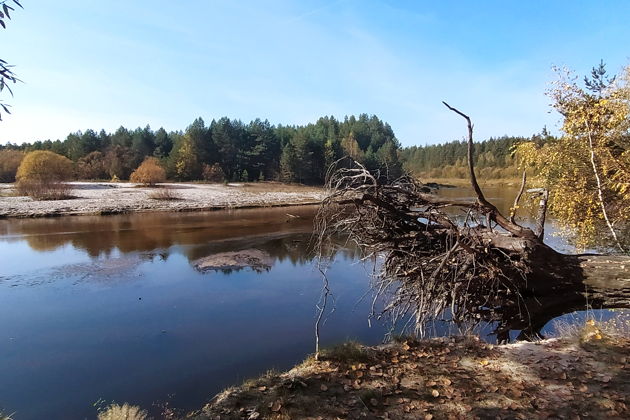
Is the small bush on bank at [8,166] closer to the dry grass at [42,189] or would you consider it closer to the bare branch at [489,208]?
the dry grass at [42,189]

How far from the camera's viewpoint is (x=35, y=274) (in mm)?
14914

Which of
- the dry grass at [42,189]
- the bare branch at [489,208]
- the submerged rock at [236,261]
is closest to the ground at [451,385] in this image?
the bare branch at [489,208]

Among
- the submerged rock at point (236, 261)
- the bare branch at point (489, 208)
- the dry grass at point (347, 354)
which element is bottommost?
the submerged rock at point (236, 261)

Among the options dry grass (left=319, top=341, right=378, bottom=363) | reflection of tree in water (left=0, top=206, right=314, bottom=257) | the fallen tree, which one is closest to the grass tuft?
dry grass (left=319, top=341, right=378, bottom=363)

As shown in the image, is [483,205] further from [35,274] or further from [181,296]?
[35,274]

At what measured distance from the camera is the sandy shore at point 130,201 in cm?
3312

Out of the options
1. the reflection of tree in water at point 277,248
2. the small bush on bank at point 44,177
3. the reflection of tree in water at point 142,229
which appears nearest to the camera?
the reflection of tree in water at point 277,248

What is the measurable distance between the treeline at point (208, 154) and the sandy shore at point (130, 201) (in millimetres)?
10373

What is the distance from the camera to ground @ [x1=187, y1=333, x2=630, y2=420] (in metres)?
4.14

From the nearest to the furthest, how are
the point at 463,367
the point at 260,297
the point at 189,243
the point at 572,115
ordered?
the point at 463,367 → the point at 572,115 → the point at 260,297 → the point at 189,243

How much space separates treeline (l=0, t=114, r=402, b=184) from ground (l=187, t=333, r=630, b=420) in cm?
5431

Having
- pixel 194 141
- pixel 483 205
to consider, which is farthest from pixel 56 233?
pixel 194 141

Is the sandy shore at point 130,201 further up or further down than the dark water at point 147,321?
further up

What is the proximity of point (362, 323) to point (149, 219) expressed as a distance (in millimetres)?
25749
